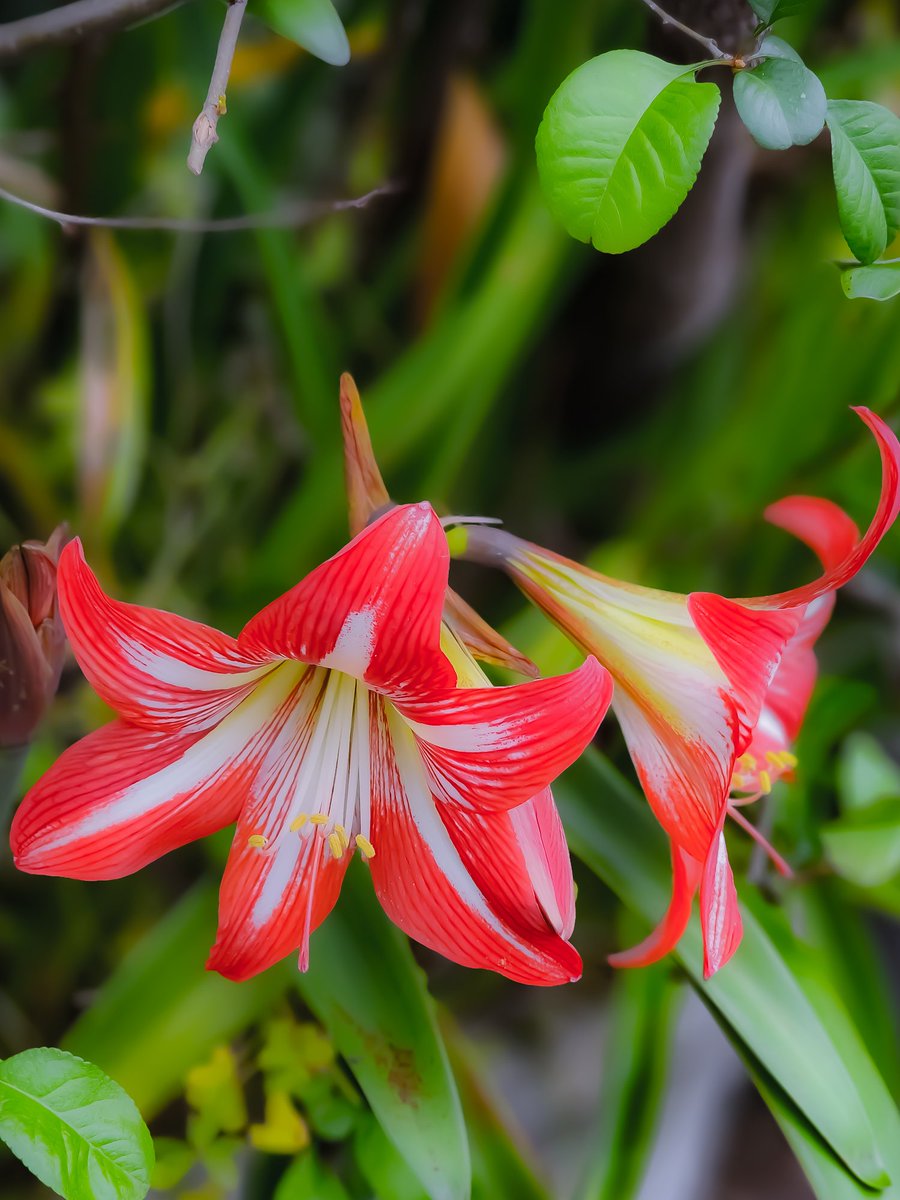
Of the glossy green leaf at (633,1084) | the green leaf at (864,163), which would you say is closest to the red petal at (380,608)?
the green leaf at (864,163)

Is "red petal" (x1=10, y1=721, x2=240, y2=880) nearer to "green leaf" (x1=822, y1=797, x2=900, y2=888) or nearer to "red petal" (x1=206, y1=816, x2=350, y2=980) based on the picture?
"red petal" (x1=206, y1=816, x2=350, y2=980)

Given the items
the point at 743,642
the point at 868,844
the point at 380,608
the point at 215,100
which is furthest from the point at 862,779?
the point at 215,100

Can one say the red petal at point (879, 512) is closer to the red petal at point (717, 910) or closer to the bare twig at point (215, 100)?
the red petal at point (717, 910)

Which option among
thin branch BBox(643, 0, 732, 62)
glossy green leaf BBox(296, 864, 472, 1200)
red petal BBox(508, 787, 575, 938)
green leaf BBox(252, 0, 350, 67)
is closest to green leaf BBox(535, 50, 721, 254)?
thin branch BBox(643, 0, 732, 62)

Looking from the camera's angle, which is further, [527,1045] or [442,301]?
[527,1045]

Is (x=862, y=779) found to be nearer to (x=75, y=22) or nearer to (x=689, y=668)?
(x=689, y=668)

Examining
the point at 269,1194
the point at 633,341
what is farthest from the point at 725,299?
the point at 269,1194

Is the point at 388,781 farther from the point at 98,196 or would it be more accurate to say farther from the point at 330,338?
the point at 98,196
